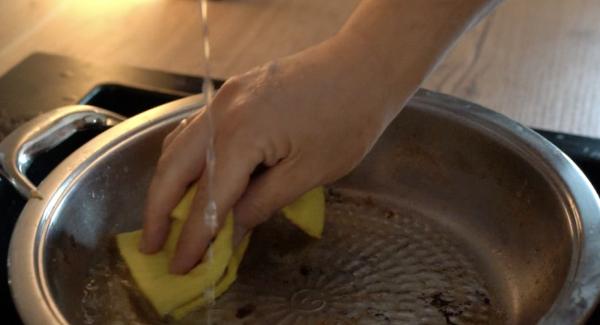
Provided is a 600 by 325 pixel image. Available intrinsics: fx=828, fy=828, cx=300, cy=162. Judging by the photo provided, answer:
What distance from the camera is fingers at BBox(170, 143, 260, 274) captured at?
507 mm

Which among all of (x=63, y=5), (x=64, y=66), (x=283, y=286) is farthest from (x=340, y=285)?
(x=63, y=5)

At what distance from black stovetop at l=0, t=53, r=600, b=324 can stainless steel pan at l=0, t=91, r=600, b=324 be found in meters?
0.07

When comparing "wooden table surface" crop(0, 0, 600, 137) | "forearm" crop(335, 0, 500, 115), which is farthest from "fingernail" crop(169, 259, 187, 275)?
"wooden table surface" crop(0, 0, 600, 137)

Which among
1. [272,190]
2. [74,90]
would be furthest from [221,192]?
[74,90]

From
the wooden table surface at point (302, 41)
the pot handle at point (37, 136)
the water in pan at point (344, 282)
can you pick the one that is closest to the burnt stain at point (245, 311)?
the water in pan at point (344, 282)

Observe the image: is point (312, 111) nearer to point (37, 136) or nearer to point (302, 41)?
point (37, 136)

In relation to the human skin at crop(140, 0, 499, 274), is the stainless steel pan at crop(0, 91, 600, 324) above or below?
below

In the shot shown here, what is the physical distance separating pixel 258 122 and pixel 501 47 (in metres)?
0.40

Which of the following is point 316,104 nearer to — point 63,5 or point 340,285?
point 340,285

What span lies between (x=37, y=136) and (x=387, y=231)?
27cm

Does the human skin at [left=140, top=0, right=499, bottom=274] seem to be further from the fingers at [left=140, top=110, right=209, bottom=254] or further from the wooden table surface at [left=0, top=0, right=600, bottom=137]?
the wooden table surface at [left=0, top=0, right=600, bottom=137]

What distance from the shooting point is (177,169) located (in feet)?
1.73

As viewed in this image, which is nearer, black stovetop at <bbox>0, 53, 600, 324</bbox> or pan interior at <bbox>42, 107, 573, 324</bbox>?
pan interior at <bbox>42, 107, 573, 324</bbox>

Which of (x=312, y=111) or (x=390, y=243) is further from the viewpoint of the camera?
(x=390, y=243)
